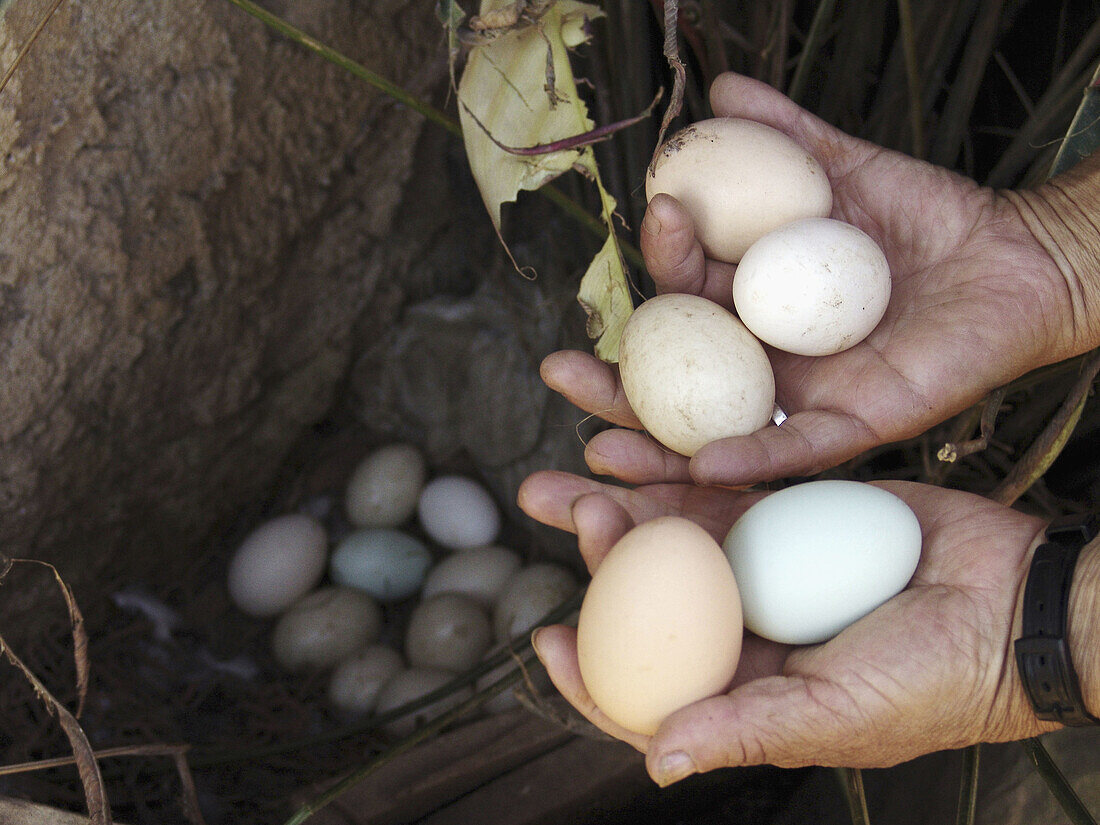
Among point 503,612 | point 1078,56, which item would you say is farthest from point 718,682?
point 1078,56

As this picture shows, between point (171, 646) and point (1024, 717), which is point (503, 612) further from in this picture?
point (1024, 717)

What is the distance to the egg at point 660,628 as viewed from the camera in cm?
64

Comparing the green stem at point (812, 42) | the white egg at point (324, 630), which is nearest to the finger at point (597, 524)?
the green stem at point (812, 42)

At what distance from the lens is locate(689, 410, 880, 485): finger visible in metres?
0.74

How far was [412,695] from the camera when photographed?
48.4 inches

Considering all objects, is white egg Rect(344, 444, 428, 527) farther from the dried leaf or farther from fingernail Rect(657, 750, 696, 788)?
fingernail Rect(657, 750, 696, 788)

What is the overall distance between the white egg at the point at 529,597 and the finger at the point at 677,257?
55 cm

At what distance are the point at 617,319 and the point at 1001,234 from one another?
413 millimetres

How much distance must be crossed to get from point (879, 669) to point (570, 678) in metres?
0.23

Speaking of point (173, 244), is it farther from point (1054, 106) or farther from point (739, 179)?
point (1054, 106)

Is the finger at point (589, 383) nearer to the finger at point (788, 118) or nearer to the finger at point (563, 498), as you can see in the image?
the finger at point (563, 498)

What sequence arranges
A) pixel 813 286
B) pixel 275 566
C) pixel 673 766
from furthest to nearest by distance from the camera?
pixel 275 566 < pixel 813 286 < pixel 673 766

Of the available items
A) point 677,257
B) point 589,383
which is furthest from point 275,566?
point 677,257

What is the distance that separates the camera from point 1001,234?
3.05 ft
